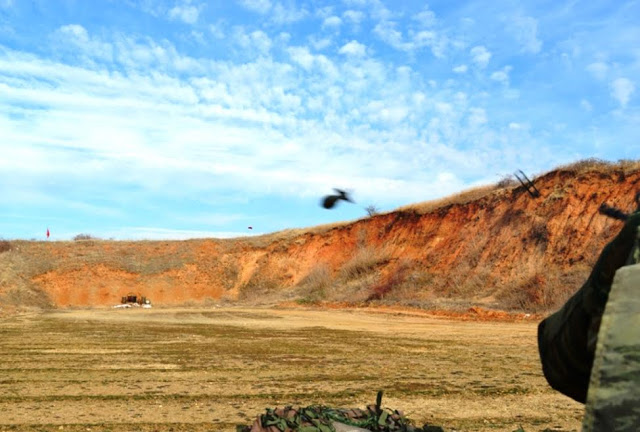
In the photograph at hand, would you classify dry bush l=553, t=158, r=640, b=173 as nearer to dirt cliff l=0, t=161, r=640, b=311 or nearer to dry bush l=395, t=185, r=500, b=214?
dirt cliff l=0, t=161, r=640, b=311

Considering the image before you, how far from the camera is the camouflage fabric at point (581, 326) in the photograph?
1.35m

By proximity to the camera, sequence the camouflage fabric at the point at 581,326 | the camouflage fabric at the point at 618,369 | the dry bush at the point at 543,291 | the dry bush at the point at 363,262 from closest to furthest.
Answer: the camouflage fabric at the point at 618,369 → the camouflage fabric at the point at 581,326 → the dry bush at the point at 543,291 → the dry bush at the point at 363,262

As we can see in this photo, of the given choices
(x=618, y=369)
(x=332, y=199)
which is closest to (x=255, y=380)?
(x=332, y=199)

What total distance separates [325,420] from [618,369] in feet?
12.1

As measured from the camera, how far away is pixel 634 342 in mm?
1098

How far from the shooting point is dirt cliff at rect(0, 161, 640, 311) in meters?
31.0

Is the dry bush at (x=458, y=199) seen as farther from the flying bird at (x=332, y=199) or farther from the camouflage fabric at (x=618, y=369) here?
the camouflage fabric at (x=618, y=369)

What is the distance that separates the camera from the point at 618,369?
1107mm

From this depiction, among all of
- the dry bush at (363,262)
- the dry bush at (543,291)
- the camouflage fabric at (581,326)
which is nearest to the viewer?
the camouflage fabric at (581,326)

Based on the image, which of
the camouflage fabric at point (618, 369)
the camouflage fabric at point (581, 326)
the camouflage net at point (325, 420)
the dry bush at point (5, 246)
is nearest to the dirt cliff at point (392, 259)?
the dry bush at point (5, 246)

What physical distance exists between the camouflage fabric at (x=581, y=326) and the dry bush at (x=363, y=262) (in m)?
40.6

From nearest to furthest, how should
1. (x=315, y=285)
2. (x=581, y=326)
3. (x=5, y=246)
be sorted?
(x=581, y=326), (x=315, y=285), (x=5, y=246)

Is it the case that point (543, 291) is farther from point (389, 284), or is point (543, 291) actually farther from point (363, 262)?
point (363, 262)

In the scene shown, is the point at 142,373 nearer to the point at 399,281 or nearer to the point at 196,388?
the point at 196,388
